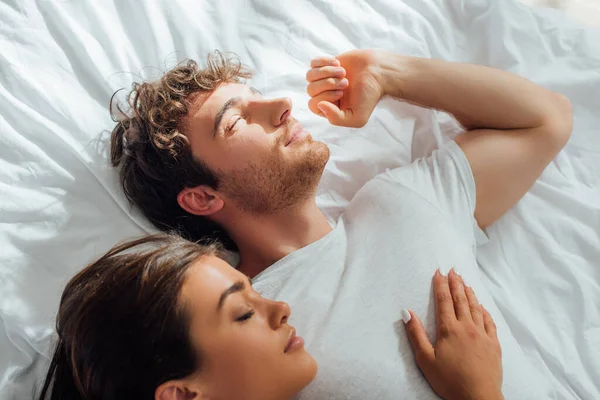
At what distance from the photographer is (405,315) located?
1.07m

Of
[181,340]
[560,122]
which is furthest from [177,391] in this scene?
[560,122]

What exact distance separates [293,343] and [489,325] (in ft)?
1.26

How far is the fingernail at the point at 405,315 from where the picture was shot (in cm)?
107

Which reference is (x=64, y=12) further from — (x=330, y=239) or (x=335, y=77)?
(x=330, y=239)

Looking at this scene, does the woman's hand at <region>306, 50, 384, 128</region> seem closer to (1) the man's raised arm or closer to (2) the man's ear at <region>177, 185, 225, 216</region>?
(1) the man's raised arm

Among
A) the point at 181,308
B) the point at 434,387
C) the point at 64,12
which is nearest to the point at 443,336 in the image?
the point at 434,387

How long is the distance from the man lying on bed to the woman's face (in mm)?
102

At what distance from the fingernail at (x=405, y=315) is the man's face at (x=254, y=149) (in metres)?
0.33

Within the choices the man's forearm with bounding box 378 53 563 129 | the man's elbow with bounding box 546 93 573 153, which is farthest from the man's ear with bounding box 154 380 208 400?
the man's elbow with bounding box 546 93 573 153

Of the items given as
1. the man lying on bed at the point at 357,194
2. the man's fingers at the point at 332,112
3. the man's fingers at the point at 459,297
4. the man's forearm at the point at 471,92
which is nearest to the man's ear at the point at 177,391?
the man lying on bed at the point at 357,194

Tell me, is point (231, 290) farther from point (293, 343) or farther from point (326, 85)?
point (326, 85)

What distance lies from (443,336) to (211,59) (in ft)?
2.76

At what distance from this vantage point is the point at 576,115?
145cm

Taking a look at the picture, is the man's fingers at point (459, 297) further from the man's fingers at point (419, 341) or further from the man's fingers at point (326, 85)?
the man's fingers at point (326, 85)
